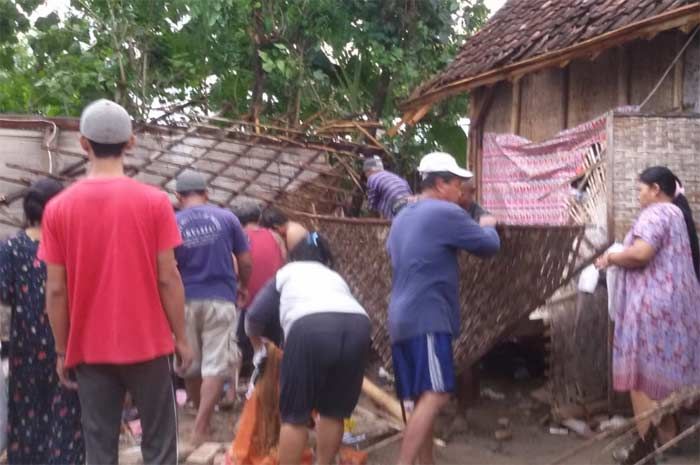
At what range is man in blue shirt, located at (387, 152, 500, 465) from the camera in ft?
14.6

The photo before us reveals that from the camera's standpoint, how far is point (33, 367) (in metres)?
4.22

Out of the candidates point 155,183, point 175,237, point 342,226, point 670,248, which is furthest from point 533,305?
point 155,183

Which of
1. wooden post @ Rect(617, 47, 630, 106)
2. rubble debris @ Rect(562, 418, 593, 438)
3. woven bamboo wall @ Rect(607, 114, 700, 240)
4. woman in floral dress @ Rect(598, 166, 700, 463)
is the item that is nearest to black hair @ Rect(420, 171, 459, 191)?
woman in floral dress @ Rect(598, 166, 700, 463)

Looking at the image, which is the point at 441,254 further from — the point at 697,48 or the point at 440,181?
the point at 697,48

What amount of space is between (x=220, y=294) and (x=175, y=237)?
2376mm

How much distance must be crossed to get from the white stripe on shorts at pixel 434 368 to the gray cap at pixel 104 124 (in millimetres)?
1832

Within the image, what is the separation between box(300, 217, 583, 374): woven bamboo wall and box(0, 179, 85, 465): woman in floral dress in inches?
91.6

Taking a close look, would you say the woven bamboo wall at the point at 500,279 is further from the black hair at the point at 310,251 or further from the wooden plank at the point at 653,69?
the wooden plank at the point at 653,69

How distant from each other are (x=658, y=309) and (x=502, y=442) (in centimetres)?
139

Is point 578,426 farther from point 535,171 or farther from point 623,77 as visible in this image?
point 623,77

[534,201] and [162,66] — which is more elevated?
[162,66]

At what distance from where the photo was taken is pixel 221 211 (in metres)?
5.86

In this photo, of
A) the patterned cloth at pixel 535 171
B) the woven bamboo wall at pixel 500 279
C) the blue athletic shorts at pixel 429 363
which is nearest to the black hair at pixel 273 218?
the woven bamboo wall at pixel 500 279

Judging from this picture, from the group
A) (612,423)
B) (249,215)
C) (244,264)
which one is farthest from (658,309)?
(249,215)
